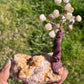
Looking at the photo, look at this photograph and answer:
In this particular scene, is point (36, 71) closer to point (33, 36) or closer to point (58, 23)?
point (58, 23)

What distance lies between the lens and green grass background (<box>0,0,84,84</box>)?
2.33m

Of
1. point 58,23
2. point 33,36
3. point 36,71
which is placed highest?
point 58,23

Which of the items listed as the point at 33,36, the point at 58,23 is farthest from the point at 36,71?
the point at 33,36

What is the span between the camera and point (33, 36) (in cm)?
246

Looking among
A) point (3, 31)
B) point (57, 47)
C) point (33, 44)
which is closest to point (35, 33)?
point (33, 44)

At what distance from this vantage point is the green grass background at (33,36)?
2332mm

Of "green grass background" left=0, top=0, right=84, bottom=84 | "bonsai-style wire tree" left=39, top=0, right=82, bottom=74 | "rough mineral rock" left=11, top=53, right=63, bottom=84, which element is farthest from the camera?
"green grass background" left=0, top=0, right=84, bottom=84

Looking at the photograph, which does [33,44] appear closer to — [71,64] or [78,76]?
[71,64]

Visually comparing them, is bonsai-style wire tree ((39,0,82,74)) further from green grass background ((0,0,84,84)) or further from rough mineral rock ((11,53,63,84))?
green grass background ((0,0,84,84))

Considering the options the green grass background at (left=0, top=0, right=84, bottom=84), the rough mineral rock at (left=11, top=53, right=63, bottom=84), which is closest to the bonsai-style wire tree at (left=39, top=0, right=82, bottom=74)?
the rough mineral rock at (left=11, top=53, right=63, bottom=84)

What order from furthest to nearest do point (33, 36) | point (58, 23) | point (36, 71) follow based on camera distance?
point (33, 36) → point (36, 71) → point (58, 23)

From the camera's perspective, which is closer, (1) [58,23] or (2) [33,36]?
(1) [58,23]

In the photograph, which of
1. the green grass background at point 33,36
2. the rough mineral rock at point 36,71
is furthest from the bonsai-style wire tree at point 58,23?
the green grass background at point 33,36

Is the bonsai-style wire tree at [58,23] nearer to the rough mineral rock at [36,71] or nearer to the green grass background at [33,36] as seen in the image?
the rough mineral rock at [36,71]
